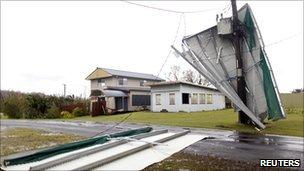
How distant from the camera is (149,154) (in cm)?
441

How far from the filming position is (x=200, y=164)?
33.5ft

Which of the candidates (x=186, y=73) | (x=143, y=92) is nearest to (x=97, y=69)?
(x=143, y=92)

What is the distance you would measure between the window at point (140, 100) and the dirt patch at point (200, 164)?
37.7m

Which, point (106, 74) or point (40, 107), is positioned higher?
point (106, 74)

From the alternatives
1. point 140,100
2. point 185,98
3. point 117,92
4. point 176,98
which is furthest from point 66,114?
point 185,98

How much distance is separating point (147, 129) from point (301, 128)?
1970cm

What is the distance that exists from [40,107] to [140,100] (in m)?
14.4

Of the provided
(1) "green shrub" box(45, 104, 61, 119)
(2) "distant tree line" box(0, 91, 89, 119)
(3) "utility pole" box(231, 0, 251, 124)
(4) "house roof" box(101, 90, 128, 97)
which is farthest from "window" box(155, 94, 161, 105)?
(3) "utility pole" box(231, 0, 251, 124)

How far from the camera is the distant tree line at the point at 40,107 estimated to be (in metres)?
43.1

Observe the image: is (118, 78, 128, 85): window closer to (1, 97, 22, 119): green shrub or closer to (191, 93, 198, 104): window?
(191, 93, 198, 104): window

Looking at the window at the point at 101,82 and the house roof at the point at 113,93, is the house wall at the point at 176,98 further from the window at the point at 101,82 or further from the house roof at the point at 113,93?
the window at the point at 101,82

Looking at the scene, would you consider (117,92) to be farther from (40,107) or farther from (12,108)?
(12,108)

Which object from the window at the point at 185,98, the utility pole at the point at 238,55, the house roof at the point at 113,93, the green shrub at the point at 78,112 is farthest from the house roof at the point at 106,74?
the utility pole at the point at 238,55

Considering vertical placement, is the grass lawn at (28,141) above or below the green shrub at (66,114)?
below
